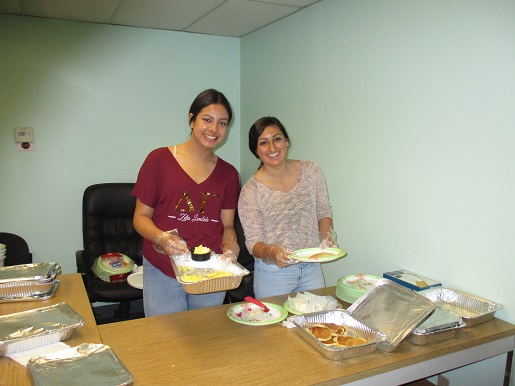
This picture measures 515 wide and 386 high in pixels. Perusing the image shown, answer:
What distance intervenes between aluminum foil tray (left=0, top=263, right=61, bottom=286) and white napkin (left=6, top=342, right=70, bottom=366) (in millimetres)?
464

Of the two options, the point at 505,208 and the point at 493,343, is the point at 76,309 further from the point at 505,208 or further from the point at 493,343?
the point at 505,208

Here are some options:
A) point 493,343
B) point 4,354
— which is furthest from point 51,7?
point 493,343

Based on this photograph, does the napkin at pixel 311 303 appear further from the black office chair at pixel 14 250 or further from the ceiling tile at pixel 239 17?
the black office chair at pixel 14 250

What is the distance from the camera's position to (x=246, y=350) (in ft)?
4.96

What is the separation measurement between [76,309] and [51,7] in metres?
2.10

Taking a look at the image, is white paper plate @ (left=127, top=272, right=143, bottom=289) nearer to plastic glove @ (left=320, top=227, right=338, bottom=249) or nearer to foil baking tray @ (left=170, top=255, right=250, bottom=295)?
foil baking tray @ (left=170, top=255, right=250, bottom=295)

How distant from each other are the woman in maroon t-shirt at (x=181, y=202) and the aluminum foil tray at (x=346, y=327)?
0.45m

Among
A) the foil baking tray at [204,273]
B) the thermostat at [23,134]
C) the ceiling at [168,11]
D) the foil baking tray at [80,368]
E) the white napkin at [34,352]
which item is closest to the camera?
the foil baking tray at [80,368]

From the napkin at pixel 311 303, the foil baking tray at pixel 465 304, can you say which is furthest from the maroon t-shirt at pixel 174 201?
the foil baking tray at pixel 465 304

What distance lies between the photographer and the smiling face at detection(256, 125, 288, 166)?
2.08 meters

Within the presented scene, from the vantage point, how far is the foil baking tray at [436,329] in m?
1.55

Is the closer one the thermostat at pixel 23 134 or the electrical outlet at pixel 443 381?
the electrical outlet at pixel 443 381

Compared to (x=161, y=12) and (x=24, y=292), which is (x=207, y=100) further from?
(x=161, y=12)

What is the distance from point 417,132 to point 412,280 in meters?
0.70
